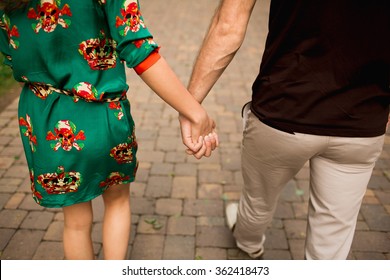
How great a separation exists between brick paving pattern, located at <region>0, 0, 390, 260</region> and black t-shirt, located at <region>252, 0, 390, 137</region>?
1.29m

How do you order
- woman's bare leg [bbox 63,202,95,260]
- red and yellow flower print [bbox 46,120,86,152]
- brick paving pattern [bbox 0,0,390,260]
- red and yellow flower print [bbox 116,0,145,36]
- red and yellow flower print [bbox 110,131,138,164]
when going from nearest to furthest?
red and yellow flower print [bbox 116,0,145,36], red and yellow flower print [bbox 46,120,86,152], red and yellow flower print [bbox 110,131,138,164], woman's bare leg [bbox 63,202,95,260], brick paving pattern [bbox 0,0,390,260]

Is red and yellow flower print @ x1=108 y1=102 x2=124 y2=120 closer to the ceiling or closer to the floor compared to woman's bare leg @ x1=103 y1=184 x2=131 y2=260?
closer to the ceiling

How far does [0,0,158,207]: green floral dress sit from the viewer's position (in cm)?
138

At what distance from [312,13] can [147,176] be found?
7.28 feet

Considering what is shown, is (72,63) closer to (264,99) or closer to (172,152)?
(264,99)

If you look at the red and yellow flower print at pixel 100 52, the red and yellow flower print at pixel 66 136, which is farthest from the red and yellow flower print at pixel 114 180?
the red and yellow flower print at pixel 100 52

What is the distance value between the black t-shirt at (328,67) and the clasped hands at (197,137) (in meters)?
0.30

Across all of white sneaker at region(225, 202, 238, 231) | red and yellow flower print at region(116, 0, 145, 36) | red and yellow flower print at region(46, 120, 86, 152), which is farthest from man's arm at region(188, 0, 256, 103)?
white sneaker at region(225, 202, 238, 231)

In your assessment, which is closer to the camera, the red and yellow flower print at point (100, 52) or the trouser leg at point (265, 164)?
the red and yellow flower print at point (100, 52)

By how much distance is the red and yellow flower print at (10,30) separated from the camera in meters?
1.42

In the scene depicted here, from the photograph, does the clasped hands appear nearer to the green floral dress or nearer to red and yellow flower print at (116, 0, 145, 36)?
the green floral dress

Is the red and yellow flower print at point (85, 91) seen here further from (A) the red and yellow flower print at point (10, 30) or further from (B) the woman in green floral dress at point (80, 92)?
(A) the red and yellow flower print at point (10, 30)

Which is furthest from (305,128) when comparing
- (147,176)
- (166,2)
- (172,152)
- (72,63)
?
(166,2)

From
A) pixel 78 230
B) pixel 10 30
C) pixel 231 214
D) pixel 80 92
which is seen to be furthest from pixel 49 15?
pixel 231 214
